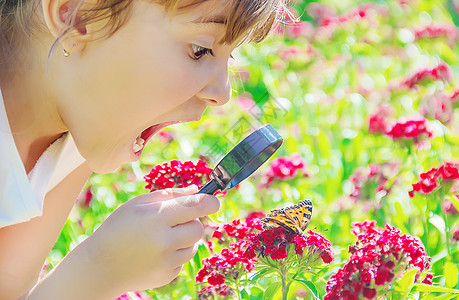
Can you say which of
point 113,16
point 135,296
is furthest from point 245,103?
point 113,16

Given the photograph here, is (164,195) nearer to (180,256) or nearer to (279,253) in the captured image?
(180,256)

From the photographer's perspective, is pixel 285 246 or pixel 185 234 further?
pixel 285 246

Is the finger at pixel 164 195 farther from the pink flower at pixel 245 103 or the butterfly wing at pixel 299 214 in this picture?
the pink flower at pixel 245 103

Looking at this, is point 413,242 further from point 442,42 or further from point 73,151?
point 442,42

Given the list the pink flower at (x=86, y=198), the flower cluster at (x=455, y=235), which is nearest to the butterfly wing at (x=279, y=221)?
the flower cluster at (x=455, y=235)

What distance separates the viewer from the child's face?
3.46 ft

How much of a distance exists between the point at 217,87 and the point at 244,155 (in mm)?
140

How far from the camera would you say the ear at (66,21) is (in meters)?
1.06

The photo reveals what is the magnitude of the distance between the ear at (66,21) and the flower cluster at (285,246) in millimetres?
426

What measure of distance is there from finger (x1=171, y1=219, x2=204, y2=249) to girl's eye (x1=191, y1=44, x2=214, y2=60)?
256 mm

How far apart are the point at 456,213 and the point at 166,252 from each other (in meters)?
0.85

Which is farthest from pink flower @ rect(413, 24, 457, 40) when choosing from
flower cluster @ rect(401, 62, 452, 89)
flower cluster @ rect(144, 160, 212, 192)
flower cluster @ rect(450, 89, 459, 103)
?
flower cluster @ rect(144, 160, 212, 192)

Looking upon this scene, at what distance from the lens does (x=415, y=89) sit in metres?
2.40

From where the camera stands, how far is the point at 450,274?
148cm
